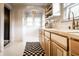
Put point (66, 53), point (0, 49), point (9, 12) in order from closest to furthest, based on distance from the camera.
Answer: point (66, 53) → point (0, 49) → point (9, 12)

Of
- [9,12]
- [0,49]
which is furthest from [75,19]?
[9,12]

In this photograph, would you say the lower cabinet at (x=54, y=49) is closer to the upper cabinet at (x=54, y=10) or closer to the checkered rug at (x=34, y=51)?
the checkered rug at (x=34, y=51)

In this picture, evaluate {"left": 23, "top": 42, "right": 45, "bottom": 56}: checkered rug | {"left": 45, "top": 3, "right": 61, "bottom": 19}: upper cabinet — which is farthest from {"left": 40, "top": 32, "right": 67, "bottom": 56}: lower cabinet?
{"left": 45, "top": 3, "right": 61, "bottom": 19}: upper cabinet

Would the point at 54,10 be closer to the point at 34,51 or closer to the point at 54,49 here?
the point at 34,51

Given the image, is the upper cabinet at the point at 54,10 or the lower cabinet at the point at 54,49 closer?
the lower cabinet at the point at 54,49

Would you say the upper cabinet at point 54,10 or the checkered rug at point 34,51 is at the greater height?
the upper cabinet at point 54,10

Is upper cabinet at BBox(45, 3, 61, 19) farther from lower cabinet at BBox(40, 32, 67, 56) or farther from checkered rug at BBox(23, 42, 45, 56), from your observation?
lower cabinet at BBox(40, 32, 67, 56)

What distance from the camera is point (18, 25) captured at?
6.65 meters

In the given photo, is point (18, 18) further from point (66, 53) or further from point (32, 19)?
point (66, 53)

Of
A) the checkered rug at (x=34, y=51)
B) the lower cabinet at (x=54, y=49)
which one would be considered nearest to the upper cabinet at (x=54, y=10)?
the checkered rug at (x=34, y=51)

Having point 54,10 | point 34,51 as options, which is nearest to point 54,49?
point 34,51

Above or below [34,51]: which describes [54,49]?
above

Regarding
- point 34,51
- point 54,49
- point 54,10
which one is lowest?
point 34,51

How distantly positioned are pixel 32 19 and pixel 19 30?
0.82 meters
